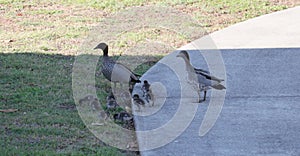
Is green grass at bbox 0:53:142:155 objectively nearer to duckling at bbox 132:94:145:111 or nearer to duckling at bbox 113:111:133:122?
duckling at bbox 113:111:133:122

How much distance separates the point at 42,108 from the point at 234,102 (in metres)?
2.33

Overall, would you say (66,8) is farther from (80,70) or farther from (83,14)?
(80,70)

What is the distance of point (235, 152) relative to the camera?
696 centimetres

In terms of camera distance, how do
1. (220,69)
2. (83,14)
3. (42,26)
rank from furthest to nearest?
(83,14)
(42,26)
(220,69)

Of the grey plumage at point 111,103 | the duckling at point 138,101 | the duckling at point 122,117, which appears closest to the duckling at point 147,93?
Answer: the duckling at point 138,101

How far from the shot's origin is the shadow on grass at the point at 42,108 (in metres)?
7.19

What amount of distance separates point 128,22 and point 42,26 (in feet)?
5.23

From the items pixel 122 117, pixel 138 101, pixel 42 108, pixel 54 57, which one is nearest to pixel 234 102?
pixel 138 101

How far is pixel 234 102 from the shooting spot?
8.64 meters

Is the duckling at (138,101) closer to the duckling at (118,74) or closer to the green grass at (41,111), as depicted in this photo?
the duckling at (118,74)

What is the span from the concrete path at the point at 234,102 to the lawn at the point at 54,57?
0.51 m

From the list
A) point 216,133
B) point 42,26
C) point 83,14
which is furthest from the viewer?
point 83,14

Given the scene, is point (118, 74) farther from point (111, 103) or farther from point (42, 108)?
point (42, 108)

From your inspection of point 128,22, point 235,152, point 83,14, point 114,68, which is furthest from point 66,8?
point 235,152
